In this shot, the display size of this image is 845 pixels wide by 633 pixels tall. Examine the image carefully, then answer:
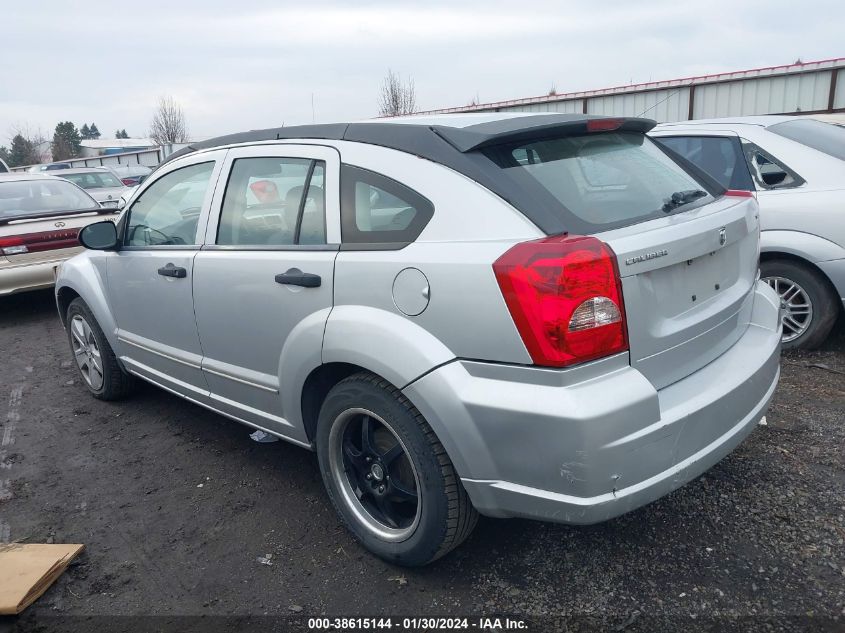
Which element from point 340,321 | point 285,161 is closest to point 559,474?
point 340,321

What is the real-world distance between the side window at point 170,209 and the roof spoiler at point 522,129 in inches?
62.8

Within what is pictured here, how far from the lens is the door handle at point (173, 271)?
3.57 m

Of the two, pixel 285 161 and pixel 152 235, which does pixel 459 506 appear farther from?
pixel 152 235

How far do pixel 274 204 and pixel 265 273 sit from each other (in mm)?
347

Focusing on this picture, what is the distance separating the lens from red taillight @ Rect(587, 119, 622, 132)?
110 inches

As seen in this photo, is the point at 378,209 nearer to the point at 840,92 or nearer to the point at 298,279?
the point at 298,279

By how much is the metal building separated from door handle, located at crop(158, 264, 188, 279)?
33.3ft

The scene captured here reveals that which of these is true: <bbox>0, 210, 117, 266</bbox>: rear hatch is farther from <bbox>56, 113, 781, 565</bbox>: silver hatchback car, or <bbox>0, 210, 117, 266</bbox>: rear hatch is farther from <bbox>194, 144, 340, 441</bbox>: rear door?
<bbox>56, 113, 781, 565</bbox>: silver hatchback car

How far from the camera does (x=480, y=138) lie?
2.51 metres

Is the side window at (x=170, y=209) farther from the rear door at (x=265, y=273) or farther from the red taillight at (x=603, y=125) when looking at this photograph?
the red taillight at (x=603, y=125)

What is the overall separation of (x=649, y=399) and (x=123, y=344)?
343 centimetres

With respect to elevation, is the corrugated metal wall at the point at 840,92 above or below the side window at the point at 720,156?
above

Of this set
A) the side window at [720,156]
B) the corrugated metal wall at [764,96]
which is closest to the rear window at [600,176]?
the side window at [720,156]

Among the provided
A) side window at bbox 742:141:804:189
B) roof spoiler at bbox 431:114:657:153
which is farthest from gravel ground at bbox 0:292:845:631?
roof spoiler at bbox 431:114:657:153
